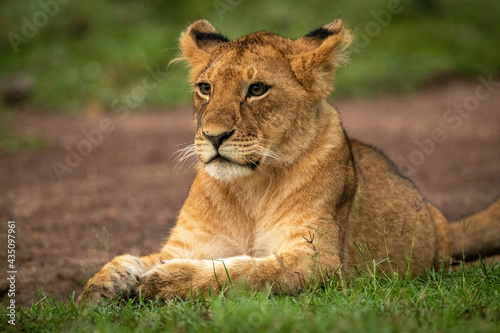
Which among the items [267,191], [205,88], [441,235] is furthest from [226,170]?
[441,235]

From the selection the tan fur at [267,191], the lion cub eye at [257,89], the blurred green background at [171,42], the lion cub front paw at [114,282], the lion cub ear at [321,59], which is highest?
the blurred green background at [171,42]

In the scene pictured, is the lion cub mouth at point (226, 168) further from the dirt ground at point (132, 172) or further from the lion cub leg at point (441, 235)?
the lion cub leg at point (441, 235)

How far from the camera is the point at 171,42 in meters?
17.9

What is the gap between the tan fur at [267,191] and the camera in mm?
3588

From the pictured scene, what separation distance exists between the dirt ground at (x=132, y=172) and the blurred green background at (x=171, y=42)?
0.81 metres

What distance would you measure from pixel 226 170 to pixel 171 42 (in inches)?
579

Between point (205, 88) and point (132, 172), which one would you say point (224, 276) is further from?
point (132, 172)

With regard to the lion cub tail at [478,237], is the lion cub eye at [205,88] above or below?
above

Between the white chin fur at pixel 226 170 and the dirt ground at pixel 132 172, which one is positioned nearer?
the white chin fur at pixel 226 170

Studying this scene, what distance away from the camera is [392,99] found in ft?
49.8

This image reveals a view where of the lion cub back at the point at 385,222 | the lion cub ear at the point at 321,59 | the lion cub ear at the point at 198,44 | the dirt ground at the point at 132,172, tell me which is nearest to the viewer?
the lion cub ear at the point at 321,59

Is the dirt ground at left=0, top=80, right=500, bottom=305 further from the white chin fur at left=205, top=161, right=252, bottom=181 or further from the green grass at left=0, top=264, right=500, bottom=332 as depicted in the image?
the green grass at left=0, top=264, right=500, bottom=332

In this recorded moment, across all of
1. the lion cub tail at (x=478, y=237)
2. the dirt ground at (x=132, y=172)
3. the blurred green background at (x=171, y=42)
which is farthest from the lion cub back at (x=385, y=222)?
the blurred green background at (x=171, y=42)

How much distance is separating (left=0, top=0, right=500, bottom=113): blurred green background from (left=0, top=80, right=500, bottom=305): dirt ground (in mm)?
806
